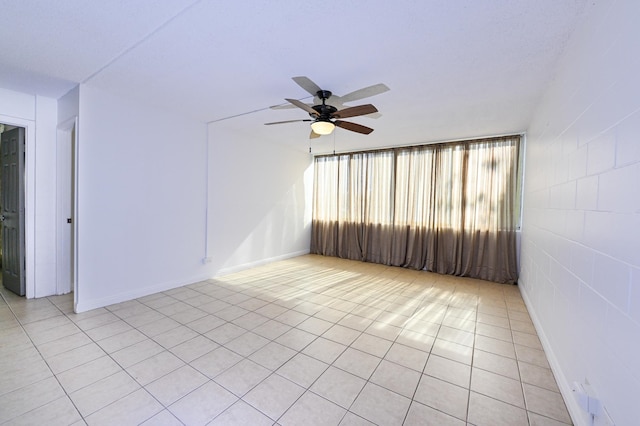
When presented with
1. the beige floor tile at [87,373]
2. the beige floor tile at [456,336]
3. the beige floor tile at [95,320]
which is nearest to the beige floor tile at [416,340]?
the beige floor tile at [456,336]

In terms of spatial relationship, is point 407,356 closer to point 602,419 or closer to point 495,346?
point 495,346

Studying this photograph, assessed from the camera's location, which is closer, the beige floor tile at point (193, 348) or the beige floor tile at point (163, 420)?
the beige floor tile at point (163, 420)

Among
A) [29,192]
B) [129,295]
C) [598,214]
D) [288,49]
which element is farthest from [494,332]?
[29,192]

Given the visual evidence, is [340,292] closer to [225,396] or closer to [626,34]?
[225,396]

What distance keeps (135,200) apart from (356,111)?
295 centimetres

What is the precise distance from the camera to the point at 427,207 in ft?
16.5

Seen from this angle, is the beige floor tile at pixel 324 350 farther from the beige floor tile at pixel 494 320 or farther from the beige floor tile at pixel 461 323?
the beige floor tile at pixel 494 320

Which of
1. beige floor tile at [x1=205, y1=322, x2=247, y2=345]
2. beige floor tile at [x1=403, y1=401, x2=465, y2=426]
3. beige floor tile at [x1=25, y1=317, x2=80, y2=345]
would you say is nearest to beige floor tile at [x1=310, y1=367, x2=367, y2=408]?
beige floor tile at [x1=403, y1=401, x2=465, y2=426]

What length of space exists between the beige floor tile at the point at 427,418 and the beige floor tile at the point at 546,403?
→ 0.56 meters

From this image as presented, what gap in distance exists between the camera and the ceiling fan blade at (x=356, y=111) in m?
2.29

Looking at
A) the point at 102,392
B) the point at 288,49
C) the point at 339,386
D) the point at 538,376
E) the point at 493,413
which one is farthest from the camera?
the point at 288,49

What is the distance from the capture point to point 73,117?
9.84ft

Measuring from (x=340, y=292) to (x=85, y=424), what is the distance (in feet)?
9.25

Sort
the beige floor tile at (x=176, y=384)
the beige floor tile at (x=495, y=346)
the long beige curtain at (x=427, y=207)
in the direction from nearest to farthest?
the beige floor tile at (x=176, y=384), the beige floor tile at (x=495, y=346), the long beige curtain at (x=427, y=207)
